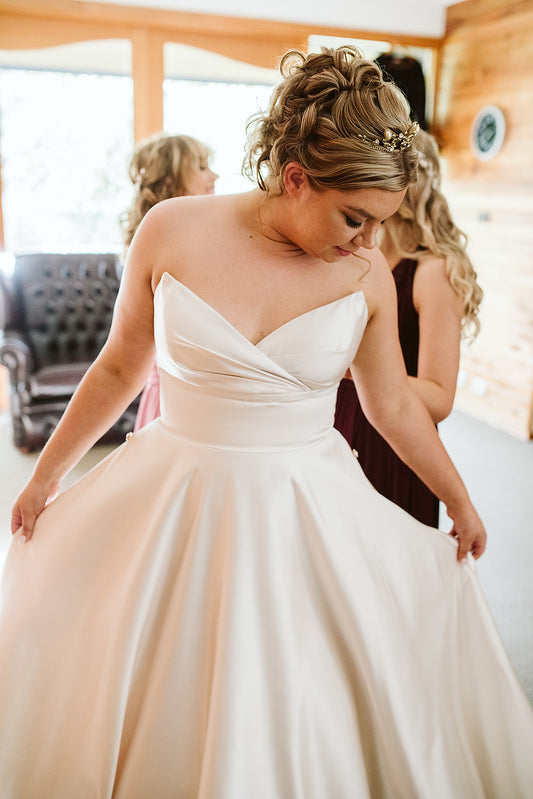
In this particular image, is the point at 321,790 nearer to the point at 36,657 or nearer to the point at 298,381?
the point at 36,657

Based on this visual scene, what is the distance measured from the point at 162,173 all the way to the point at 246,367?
4.09ft

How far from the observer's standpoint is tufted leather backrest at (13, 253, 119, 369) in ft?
14.4

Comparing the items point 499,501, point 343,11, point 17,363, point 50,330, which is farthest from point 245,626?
point 343,11

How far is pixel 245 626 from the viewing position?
45.1 inches

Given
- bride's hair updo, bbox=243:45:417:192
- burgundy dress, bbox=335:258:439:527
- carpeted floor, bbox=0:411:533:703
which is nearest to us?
bride's hair updo, bbox=243:45:417:192

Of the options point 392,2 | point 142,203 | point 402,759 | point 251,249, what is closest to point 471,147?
point 392,2

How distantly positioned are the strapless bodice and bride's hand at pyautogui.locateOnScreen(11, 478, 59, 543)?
344mm

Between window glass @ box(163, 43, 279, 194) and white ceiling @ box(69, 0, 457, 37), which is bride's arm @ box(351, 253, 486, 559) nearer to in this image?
window glass @ box(163, 43, 279, 194)

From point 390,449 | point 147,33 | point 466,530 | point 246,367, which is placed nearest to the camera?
point 246,367

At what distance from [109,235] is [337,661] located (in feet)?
14.7

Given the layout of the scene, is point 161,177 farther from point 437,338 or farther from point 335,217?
point 335,217

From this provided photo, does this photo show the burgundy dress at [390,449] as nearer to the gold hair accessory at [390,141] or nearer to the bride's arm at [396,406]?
the bride's arm at [396,406]

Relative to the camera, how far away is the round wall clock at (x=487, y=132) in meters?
4.70

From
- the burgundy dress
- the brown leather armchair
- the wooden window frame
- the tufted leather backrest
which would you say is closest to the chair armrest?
the brown leather armchair
